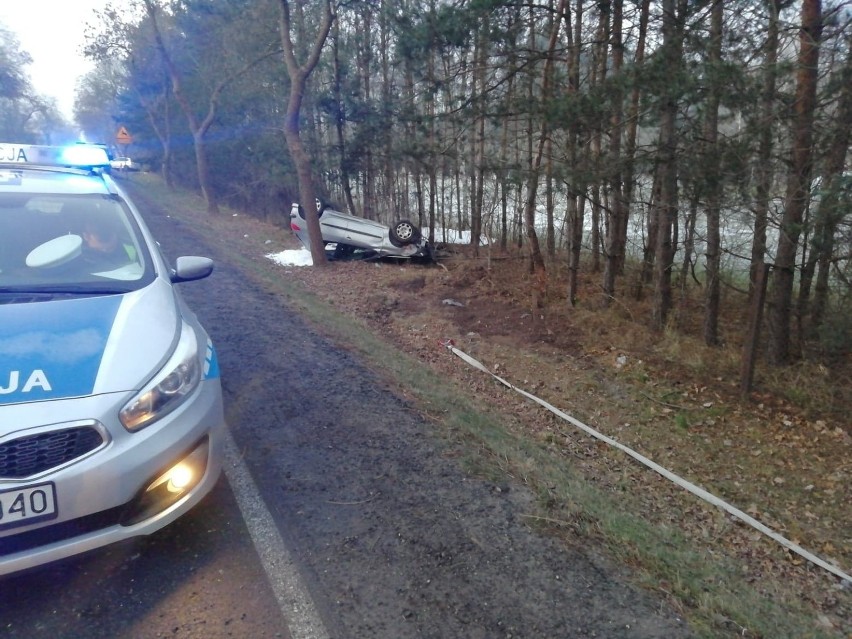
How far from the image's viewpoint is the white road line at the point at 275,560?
282cm

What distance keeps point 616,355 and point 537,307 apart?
2365 mm

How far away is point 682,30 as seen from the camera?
7.73 meters

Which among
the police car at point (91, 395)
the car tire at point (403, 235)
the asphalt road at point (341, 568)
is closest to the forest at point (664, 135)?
the car tire at point (403, 235)

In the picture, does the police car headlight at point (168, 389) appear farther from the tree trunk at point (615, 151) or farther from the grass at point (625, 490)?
the tree trunk at point (615, 151)

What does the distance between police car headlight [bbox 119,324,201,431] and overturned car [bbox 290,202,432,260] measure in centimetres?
1170

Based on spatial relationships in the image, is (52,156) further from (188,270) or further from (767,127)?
(767,127)

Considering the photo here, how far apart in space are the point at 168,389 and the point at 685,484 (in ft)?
16.7

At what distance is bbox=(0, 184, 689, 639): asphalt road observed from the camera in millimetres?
2824

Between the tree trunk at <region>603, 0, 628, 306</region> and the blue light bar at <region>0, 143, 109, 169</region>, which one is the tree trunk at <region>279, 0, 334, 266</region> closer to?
the tree trunk at <region>603, 0, 628, 306</region>

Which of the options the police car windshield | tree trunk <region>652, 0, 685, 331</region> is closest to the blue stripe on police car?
the police car windshield

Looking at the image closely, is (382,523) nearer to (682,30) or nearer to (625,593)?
(625,593)

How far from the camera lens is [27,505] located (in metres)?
2.57

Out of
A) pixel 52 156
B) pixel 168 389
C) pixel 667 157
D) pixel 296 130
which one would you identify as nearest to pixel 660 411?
pixel 667 157

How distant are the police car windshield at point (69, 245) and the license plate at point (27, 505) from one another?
56.6 inches
